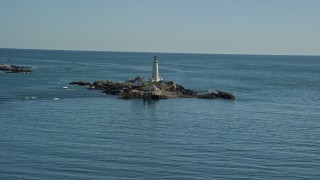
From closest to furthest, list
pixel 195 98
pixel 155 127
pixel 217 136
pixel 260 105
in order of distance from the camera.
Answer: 1. pixel 217 136
2. pixel 155 127
3. pixel 260 105
4. pixel 195 98

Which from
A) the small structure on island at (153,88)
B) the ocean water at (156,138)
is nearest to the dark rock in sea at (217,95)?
the ocean water at (156,138)

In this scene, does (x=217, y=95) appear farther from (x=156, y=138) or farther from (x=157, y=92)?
(x=156, y=138)

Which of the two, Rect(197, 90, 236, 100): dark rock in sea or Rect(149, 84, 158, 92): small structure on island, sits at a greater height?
Rect(149, 84, 158, 92): small structure on island

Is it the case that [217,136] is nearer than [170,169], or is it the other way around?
[170,169]

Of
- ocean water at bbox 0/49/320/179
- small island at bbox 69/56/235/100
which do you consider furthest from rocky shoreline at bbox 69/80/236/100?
ocean water at bbox 0/49/320/179

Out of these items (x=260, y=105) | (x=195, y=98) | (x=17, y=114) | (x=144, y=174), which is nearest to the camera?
(x=144, y=174)

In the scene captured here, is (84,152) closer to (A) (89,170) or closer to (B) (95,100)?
(A) (89,170)

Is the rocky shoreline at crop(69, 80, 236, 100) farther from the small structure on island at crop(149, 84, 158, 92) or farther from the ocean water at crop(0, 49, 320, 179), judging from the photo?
the ocean water at crop(0, 49, 320, 179)

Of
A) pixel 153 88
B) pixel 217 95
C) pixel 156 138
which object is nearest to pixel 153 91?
pixel 153 88

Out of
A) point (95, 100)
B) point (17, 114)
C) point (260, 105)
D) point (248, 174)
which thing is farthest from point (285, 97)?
point (248, 174)

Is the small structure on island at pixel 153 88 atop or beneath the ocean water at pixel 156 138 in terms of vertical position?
atop

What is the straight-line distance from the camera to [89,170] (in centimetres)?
4156

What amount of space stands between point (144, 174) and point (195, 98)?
49569mm

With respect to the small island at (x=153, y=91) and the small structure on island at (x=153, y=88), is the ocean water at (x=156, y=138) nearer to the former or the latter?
the small island at (x=153, y=91)
